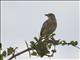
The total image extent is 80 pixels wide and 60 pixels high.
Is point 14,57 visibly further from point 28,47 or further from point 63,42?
point 63,42

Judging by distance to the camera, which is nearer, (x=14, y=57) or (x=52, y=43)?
(x=14, y=57)

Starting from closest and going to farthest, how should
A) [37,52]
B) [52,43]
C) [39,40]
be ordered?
[37,52] → [39,40] → [52,43]

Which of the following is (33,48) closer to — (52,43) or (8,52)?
(8,52)

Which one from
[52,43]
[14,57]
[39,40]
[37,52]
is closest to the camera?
[14,57]

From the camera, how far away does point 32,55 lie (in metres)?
2.59

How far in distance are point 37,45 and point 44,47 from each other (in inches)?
3.0

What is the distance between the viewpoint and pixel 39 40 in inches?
105

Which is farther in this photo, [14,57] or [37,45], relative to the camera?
[37,45]

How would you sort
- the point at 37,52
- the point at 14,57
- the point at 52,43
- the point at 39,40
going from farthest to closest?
the point at 52,43 → the point at 39,40 → the point at 37,52 → the point at 14,57

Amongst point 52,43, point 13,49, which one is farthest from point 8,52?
point 52,43

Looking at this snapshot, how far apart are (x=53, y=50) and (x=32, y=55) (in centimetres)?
28

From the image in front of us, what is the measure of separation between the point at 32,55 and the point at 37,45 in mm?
151

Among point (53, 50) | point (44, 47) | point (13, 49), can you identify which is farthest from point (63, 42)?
point (13, 49)

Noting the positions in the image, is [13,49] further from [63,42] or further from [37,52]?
[63,42]
